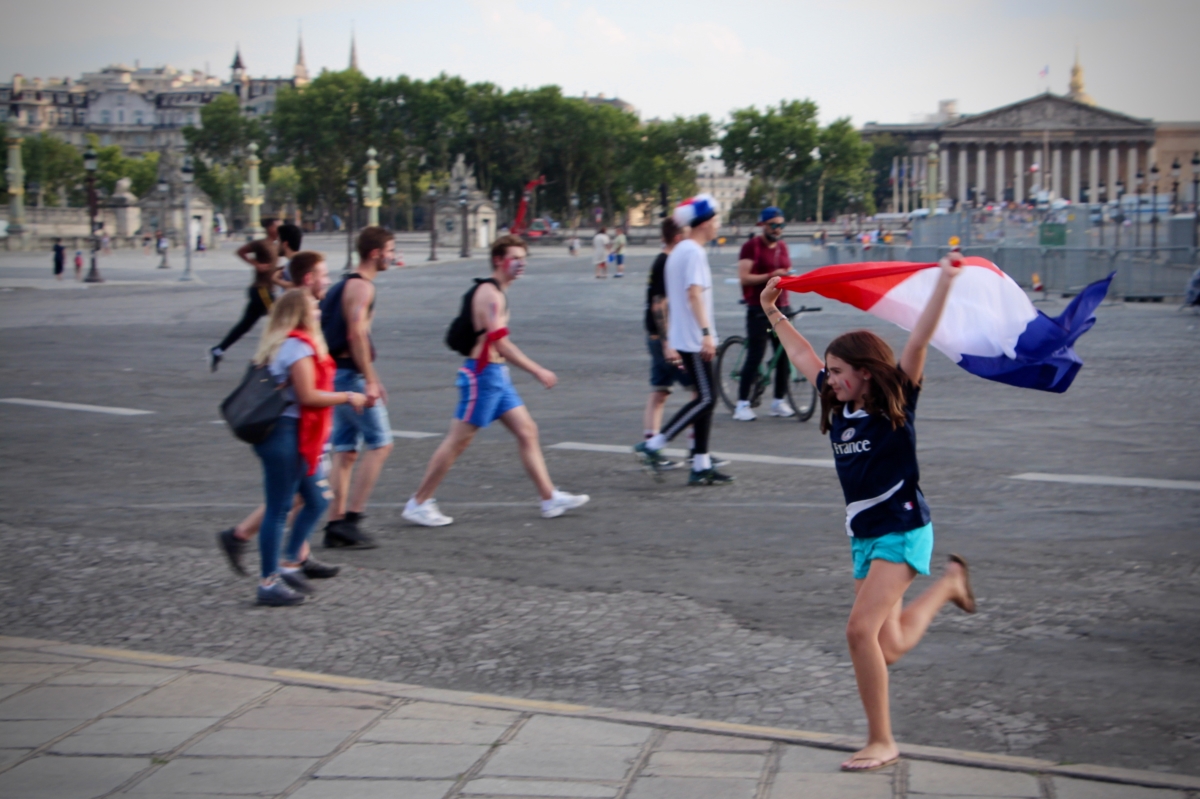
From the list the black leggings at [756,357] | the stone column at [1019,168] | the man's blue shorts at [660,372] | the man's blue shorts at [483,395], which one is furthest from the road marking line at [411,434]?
the stone column at [1019,168]

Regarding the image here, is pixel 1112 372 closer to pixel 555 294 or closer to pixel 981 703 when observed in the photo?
pixel 981 703

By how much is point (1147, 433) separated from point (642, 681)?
654 cm

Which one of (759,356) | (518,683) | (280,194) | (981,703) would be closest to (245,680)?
(518,683)

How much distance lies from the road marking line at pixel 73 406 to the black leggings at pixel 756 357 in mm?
5240

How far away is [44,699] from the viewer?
4.36m

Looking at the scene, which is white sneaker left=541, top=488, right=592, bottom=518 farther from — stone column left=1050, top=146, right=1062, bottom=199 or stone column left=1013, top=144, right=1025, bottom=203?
stone column left=1050, top=146, right=1062, bottom=199

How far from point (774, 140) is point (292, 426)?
357 ft

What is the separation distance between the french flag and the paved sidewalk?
1.17 m

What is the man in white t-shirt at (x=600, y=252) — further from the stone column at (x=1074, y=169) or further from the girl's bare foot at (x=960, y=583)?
the stone column at (x=1074, y=169)

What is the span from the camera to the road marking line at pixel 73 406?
11.7 m

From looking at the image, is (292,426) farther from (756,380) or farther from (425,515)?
(756,380)

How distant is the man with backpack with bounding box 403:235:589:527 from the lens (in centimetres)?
705

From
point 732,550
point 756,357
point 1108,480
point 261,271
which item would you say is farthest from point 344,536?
point 261,271

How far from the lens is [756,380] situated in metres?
11.1
